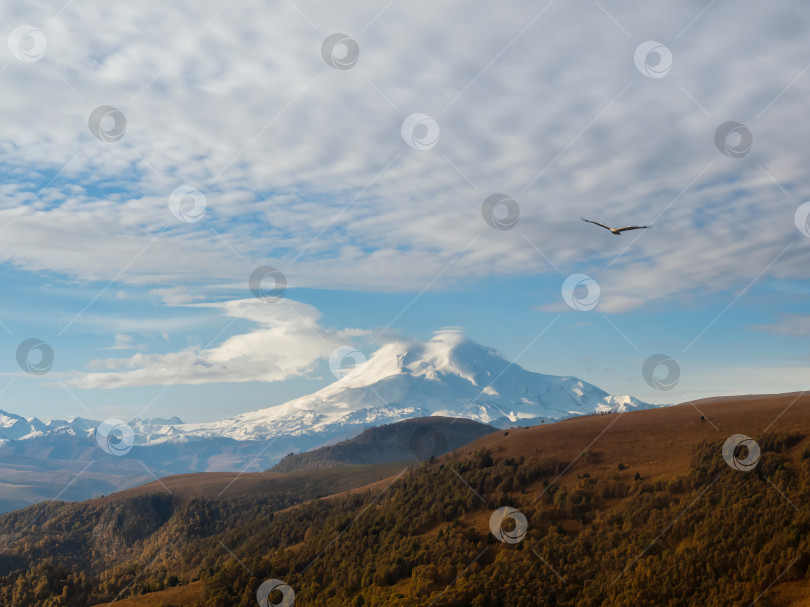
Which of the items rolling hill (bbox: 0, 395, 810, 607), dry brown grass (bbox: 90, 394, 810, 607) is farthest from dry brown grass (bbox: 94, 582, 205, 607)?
rolling hill (bbox: 0, 395, 810, 607)

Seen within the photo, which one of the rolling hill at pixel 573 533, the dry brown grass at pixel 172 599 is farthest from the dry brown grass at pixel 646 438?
the rolling hill at pixel 573 533

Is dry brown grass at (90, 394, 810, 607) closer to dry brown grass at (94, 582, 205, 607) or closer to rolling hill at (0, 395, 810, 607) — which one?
dry brown grass at (94, 582, 205, 607)

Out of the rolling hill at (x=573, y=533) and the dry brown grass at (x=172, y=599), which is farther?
the dry brown grass at (x=172, y=599)

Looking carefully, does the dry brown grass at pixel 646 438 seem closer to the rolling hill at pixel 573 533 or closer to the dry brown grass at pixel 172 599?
the dry brown grass at pixel 172 599

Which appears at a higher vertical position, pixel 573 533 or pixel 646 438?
pixel 646 438

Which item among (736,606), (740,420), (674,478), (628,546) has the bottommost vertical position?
(736,606)

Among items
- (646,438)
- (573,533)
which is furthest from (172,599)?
(646,438)

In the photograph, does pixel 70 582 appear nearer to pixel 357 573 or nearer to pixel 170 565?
pixel 170 565

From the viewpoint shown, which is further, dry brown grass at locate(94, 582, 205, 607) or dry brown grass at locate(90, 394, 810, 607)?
dry brown grass at locate(90, 394, 810, 607)

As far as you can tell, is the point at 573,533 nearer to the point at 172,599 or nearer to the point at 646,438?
the point at 646,438

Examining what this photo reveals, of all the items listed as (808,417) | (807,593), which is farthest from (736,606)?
(808,417)

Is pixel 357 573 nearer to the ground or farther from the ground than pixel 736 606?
farther from the ground
